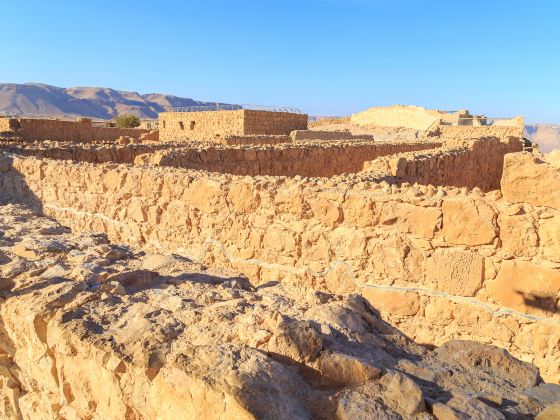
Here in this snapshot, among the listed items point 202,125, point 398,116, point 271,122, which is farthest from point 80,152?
point 398,116

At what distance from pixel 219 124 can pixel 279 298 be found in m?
17.8

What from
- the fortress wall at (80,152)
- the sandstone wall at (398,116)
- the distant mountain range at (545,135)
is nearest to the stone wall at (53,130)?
the fortress wall at (80,152)

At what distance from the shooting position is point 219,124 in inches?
790

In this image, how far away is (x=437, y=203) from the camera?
13.0ft

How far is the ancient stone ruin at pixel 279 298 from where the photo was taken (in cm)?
203

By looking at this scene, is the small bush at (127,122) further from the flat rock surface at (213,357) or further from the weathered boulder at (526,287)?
the weathered boulder at (526,287)

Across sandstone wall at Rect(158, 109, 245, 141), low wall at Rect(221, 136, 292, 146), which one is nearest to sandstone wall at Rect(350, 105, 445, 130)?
sandstone wall at Rect(158, 109, 245, 141)

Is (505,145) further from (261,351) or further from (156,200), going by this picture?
(261,351)

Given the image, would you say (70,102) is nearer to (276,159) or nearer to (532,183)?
(276,159)

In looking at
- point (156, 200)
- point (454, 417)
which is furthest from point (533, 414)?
point (156, 200)

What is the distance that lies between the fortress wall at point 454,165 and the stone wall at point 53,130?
38.0ft

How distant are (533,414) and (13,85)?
11899 centimetres

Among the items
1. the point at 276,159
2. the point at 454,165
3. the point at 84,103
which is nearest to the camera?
the point at 276,159

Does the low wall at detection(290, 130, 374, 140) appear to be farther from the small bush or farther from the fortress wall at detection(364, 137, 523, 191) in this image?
the small bush
